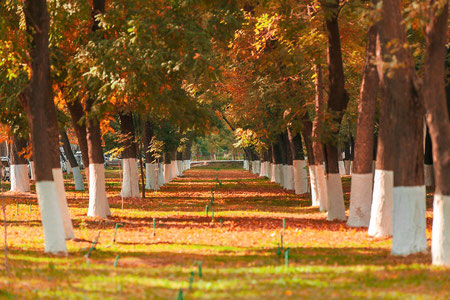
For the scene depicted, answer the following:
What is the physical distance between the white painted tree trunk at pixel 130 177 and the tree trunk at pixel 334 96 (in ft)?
39.8

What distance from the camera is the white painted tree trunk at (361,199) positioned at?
1856 cm

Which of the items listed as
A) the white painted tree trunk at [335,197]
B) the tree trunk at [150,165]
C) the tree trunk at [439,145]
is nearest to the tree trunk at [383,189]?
the tree trunk at [439,145]

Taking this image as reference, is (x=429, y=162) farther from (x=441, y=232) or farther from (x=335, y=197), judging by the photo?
(x=441, y=232)

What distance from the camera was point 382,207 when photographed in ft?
52.9

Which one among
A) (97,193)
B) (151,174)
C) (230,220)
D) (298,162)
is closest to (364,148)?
(230,220)

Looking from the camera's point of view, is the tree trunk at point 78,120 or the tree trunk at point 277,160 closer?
the tree trunk at point 78,120

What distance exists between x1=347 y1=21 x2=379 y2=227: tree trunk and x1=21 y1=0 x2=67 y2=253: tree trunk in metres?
8.30

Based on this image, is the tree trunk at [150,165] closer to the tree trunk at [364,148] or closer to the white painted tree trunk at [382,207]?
the tree trunk at [364,148]

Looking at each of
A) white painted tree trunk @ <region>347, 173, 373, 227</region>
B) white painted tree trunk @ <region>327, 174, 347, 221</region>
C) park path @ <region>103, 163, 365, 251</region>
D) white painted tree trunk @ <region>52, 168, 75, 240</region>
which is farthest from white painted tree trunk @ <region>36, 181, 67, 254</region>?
white painted tree trunk @ <region>327, 174, 347, 221</region>

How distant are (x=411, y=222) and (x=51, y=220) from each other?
7176 mm

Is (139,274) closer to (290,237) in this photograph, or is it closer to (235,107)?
(290,237)

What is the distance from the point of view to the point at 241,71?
32.8 metres

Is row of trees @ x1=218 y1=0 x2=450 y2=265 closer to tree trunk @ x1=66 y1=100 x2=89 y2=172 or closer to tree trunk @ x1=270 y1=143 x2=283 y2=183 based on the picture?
tree trunk @ x1=66 y1=100 x2=89 y2=172

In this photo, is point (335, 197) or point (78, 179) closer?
point (335, 197)
